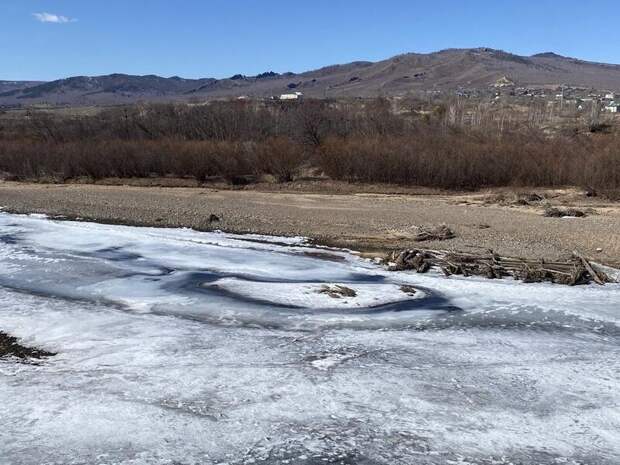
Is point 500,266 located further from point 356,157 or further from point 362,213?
point 356,157

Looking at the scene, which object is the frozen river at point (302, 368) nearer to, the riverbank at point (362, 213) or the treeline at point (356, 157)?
the riverbank at point (362, 213)

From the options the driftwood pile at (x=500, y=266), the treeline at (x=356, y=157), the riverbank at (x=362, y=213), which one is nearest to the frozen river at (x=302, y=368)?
the driftwood pile at (x=500, y=266)

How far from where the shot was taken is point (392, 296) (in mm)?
→ 14188

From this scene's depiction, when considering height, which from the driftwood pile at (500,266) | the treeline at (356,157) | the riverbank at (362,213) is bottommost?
the riverbank at (362,213)

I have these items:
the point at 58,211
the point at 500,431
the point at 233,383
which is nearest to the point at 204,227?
the point at 58,211

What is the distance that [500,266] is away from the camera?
1612 centimetres

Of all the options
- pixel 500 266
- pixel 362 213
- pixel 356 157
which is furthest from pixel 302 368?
pixel 356 157

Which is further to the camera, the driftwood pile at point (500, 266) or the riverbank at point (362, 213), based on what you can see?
the riverbank at point (362, 213)

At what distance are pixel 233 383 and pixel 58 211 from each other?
22.3m

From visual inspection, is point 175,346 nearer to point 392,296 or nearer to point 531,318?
point 392,296

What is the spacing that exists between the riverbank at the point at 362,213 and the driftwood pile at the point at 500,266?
6.36 feet

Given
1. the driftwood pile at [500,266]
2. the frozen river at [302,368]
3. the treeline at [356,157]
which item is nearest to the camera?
the frozen river at [302,368]

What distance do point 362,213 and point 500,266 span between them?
449 inches

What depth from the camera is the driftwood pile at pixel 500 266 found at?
15.4 m
